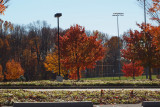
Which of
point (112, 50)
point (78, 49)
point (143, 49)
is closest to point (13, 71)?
point (78, 49)

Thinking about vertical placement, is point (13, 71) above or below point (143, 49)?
below

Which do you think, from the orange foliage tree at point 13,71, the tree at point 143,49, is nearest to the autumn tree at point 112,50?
the orange foliage tree at point 13,71

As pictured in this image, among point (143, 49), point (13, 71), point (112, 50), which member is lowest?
point (13, 71)

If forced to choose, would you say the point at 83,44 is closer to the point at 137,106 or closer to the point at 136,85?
the point at 136,85

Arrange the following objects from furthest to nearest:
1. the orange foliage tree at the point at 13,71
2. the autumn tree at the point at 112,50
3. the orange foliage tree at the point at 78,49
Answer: the autumn tree at the point at 112,50, the orange foliage tree at the point at 13,71, the orange foliage tree at the point at 78,49

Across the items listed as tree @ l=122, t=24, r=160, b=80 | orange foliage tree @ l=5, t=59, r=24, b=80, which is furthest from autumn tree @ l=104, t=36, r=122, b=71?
tree @ l=122, t=24, r=160, b=80

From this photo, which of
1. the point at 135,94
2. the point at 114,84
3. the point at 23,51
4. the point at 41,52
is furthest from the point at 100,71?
the point at 135,94

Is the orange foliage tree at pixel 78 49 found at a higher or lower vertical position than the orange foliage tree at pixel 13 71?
higher

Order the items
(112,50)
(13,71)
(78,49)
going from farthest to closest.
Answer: (112,50)
(13,71)
(78,49)

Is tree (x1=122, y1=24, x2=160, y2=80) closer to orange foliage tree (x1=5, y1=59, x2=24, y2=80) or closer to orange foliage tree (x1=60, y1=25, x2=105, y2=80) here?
orange foliage tree (x1=60, y1=25, x2=105, y2=80)

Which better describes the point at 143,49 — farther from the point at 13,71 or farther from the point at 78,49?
the point at 13,71

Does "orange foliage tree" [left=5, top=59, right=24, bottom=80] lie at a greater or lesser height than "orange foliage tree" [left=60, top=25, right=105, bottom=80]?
lesser

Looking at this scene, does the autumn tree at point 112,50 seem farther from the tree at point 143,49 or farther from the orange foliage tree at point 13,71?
the tree at point 143,49

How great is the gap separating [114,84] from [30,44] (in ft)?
148
